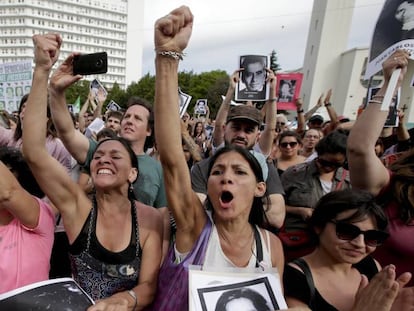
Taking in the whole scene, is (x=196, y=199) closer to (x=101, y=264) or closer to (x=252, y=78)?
(x=101, y=264)

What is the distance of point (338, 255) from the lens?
1.44 m

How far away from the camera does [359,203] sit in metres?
1.45

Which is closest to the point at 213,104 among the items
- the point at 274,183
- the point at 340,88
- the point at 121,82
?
the point at 340,88

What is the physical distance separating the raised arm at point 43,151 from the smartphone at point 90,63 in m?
0.23

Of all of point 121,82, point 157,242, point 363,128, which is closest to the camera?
point 363,128

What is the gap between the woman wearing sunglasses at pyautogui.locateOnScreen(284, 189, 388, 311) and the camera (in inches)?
53.9

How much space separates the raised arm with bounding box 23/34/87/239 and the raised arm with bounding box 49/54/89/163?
0.98ft

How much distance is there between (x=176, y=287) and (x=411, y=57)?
1672mm

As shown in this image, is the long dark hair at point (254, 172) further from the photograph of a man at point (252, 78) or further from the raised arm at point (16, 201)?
the photograph of a man at point (252, 78)

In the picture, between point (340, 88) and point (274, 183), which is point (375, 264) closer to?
point (274, 183)

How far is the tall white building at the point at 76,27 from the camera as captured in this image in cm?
7719

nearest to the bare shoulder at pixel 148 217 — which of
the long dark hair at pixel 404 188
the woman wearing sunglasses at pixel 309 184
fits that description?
the woman wearing sunglasses at pixel 309 184

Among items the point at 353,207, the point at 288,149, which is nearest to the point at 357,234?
A: the point at 353,207

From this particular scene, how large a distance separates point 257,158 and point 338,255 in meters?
0.79
